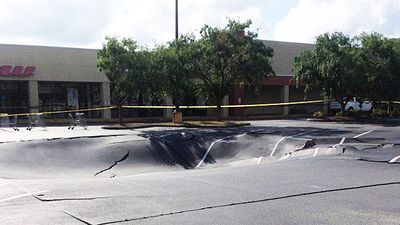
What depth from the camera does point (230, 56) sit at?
26.0 metres

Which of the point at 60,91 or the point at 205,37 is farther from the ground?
the point at 205,37

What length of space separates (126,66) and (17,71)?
1228cm

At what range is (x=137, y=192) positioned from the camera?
8.16 metres

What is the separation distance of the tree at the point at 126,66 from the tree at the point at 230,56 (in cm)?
335

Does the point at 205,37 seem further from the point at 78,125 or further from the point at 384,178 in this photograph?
the point at 384,178

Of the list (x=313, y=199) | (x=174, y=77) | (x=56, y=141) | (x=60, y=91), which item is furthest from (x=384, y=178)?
(x=60, y=91)

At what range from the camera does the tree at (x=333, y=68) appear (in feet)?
95.6

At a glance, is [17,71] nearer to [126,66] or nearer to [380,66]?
[126,66]

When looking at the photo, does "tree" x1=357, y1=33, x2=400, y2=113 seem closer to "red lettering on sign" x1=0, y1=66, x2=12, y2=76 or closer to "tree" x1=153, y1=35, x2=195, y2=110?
"tree" x1=153, y1=35, x2=195, y2=110

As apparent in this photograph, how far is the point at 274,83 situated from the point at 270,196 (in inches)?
1383

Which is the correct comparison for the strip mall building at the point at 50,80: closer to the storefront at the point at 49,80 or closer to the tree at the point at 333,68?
the storefront at the point at 49,80

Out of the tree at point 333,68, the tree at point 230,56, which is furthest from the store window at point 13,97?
the tree at point 333,68

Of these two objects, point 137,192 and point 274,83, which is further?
point 274,83

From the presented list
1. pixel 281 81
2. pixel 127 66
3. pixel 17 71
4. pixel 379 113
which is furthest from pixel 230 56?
pixel 281 81
